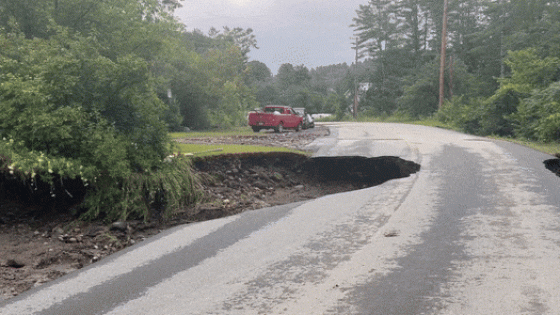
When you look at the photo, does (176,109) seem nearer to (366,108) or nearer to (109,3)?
(109,3)

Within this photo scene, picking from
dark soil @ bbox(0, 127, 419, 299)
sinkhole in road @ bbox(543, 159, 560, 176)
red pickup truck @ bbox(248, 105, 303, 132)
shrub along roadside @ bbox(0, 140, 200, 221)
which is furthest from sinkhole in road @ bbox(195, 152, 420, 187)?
red pickup truck @ bbox(248, 105, 303, 132)

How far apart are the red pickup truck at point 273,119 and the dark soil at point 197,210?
45.4ft

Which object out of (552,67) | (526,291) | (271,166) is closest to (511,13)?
(552,67)

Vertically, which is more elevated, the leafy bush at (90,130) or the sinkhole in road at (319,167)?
the leafy bush at (90,130)

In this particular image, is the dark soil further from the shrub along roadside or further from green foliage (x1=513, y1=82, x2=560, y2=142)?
green foliage (x1=513, y1=82, x2=560, y2=142)

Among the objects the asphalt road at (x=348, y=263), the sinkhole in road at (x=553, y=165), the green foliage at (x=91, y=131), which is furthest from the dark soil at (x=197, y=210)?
the sinkhole in road at (x=553, y=165)

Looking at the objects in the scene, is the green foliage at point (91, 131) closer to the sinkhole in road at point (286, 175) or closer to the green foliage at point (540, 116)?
the sinkhole in road at point (286, 175)

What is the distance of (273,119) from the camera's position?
2547 centimetres

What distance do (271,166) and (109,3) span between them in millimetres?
13474

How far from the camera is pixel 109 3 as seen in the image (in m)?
20.0

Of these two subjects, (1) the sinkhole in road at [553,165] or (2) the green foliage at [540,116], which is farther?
(2) the green foliage at [540,116]

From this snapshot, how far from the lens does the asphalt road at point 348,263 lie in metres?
3.59

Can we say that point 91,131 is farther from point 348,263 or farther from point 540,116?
point 540,116

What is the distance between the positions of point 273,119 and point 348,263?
21321 millimetres
